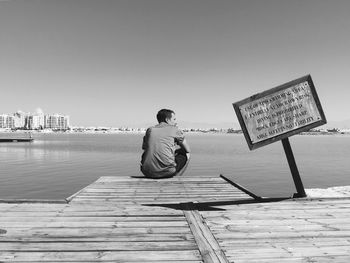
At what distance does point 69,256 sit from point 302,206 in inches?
187

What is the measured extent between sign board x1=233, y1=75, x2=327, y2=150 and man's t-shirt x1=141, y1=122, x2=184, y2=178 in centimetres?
300

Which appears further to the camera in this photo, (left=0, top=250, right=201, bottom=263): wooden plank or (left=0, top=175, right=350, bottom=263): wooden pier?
(left=0, top=175, right=350, bottom=263): wooden pier

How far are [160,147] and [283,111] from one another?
12.5ft

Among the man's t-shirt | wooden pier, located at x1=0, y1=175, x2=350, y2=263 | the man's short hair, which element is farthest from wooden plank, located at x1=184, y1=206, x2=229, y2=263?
the man's short hair

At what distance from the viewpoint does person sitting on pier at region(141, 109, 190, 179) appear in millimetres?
9086

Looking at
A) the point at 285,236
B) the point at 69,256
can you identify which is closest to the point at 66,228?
the point at 69,256

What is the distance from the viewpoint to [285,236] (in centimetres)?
440

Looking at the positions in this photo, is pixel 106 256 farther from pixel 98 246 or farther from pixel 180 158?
pixel 180 158

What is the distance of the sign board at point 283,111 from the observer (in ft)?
22.2

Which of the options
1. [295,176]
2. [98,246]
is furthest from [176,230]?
[295,176]

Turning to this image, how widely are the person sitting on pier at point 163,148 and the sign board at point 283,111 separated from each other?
3.02 metres

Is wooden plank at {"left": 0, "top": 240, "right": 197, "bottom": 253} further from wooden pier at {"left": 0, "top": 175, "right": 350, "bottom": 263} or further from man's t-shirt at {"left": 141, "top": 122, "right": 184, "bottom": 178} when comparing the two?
man's t-shirt at {"left": 141, "top": 122, "right": 184, "bottom": 178}

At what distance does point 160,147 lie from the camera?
9.06 metres

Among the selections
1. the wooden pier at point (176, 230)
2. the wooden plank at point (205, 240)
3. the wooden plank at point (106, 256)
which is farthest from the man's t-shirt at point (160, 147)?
the wooden plank at point (106, 256)
